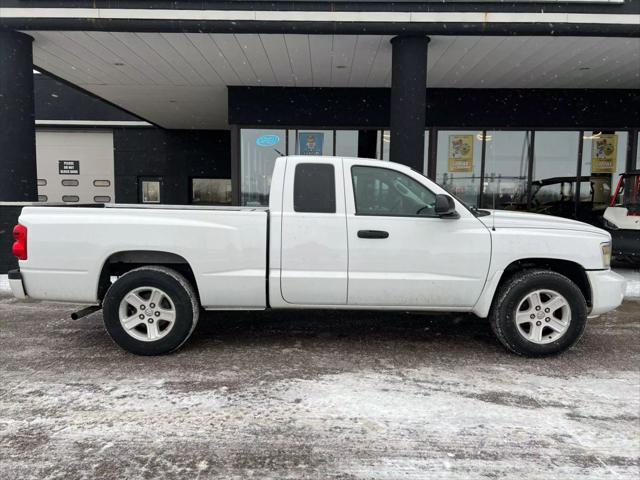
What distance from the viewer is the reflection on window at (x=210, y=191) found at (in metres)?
17.9

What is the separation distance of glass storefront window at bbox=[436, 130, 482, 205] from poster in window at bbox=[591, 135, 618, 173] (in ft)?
9.33

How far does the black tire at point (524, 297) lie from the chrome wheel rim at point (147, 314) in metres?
3.09

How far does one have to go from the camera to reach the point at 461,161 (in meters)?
11.3

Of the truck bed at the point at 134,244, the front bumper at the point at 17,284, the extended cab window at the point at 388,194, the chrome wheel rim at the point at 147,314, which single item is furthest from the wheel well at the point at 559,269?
the front bumper at the point at 17,284

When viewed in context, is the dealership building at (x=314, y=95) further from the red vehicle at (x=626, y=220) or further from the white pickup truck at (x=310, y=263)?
the white pickup truck at (x=310, y=263)

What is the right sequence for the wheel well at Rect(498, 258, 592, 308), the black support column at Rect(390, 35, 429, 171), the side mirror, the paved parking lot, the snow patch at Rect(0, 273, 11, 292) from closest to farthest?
1. the paved parking lot
2. the side mirror
3. the wheel well at Rect(498, 258, 592, 308)
4. the snow patch at Rect(0, 273, 11, 292)
5. the black support column at Rect(390, 35, 429, 171)

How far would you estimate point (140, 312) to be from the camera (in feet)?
13.8

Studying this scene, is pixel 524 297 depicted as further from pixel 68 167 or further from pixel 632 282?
pixel 68 167

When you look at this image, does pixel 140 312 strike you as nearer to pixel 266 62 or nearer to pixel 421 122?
pixel 421 122

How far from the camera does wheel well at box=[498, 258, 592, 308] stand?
4.38 m

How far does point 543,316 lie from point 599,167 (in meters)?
8.97

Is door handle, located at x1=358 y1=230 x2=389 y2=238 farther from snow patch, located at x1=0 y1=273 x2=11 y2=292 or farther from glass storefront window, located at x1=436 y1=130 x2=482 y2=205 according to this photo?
glass storefront window, located at x1=436 y1=130 x2=482 y2=205

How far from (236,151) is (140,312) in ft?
24.9

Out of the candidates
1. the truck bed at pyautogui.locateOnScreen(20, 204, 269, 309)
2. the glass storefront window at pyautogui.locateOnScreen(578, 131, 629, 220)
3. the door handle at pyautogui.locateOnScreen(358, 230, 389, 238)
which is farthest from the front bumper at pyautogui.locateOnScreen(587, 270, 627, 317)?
the glass storefront window at pyautogui.locateOnScreen(578, 131, 629, 220)
